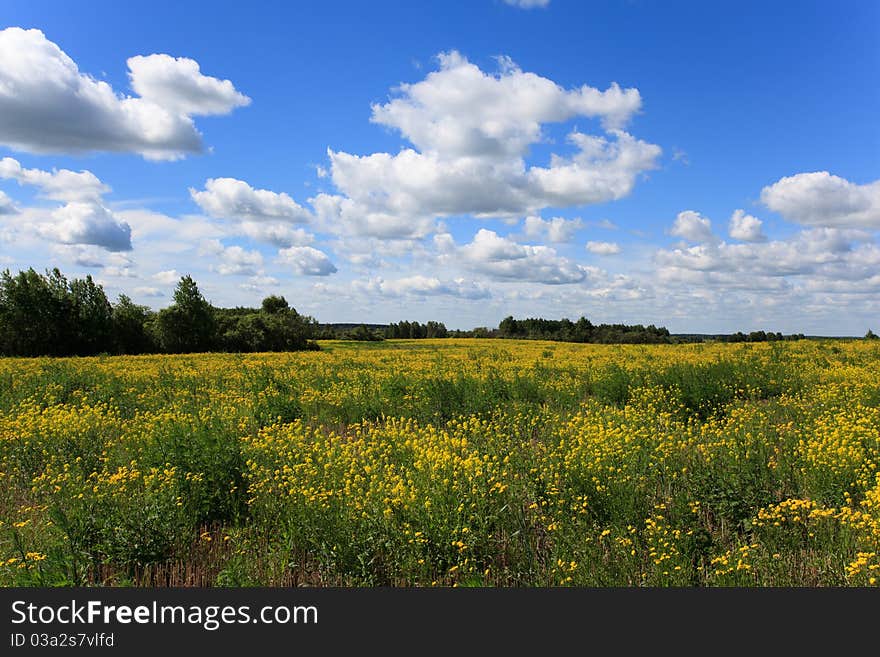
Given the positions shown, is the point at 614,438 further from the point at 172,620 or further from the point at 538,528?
the point at 172,620

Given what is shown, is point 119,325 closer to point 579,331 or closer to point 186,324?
point 186,324

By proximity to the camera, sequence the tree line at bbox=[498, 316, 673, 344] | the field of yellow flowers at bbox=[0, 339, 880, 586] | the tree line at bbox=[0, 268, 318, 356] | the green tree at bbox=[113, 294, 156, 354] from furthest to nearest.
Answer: the tree line at bbox=[498, 316, 673, 344] < the green tree at bbox=[113, 294, 156, 354] < the tree line at bbox=[0, 268, 318, 356] < the field of yellow flowers at bbox=[0, 339, 880, 586]

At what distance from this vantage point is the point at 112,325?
152 feet

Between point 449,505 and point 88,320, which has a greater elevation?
point 88,320

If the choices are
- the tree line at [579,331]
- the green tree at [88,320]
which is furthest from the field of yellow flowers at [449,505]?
the tree line at [579,331]

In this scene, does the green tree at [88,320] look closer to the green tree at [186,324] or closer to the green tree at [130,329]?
the green tree at [130,329]

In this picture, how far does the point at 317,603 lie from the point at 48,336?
50249 mm

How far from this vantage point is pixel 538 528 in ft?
16.9

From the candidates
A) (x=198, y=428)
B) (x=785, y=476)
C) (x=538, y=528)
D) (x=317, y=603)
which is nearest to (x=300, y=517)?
(x=317, y=603)

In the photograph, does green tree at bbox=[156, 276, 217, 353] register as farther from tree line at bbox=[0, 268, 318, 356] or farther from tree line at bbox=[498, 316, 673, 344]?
tree line at bbox=[498, 316, 673, 344]

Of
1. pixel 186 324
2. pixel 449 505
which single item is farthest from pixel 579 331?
pixel 449 505

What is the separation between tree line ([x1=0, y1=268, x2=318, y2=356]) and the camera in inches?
1667

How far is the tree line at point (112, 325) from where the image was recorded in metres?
42.3

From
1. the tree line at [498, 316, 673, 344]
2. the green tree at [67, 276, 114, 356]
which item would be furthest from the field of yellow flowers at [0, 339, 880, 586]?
the tree line at [498, 316, 673, 344]
